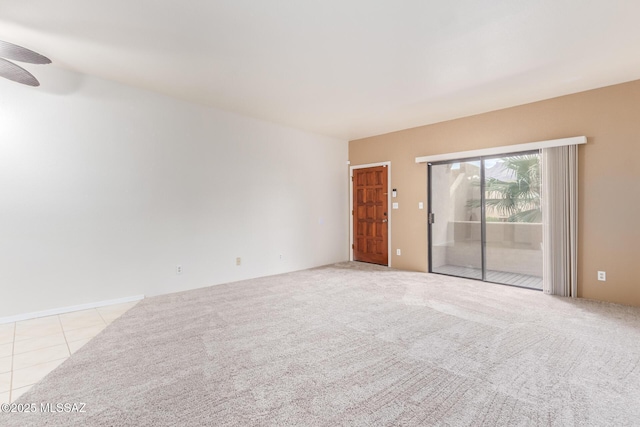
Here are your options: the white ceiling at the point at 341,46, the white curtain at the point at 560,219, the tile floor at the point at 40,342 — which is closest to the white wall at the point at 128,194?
the tile floor at the point at 40,342

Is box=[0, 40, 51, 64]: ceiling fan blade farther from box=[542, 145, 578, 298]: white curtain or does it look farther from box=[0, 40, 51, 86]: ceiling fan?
box=[542, 145, 578, 298]: white curtain

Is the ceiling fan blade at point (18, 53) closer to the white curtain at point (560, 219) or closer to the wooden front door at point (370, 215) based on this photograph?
the wooden front door at point (370, 215)

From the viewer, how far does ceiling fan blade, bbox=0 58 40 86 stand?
2.36 metres

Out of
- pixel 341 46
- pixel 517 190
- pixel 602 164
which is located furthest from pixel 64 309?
pixel 602 164

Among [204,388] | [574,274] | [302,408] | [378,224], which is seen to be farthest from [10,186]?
[574,274]

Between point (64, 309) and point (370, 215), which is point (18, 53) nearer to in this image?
point (64, 309)

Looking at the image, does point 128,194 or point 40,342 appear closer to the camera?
point 40,342

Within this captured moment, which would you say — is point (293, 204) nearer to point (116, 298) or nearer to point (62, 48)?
point (116, 298)

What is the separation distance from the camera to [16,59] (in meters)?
2.35

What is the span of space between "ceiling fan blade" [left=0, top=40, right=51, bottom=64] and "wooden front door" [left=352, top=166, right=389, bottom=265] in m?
5.30

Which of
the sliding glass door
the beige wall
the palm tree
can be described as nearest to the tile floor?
the sliding glass door

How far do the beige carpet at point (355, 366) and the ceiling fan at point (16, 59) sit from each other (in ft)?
7.93

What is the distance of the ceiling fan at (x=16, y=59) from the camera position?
2230 mm

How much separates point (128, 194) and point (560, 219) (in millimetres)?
5925
